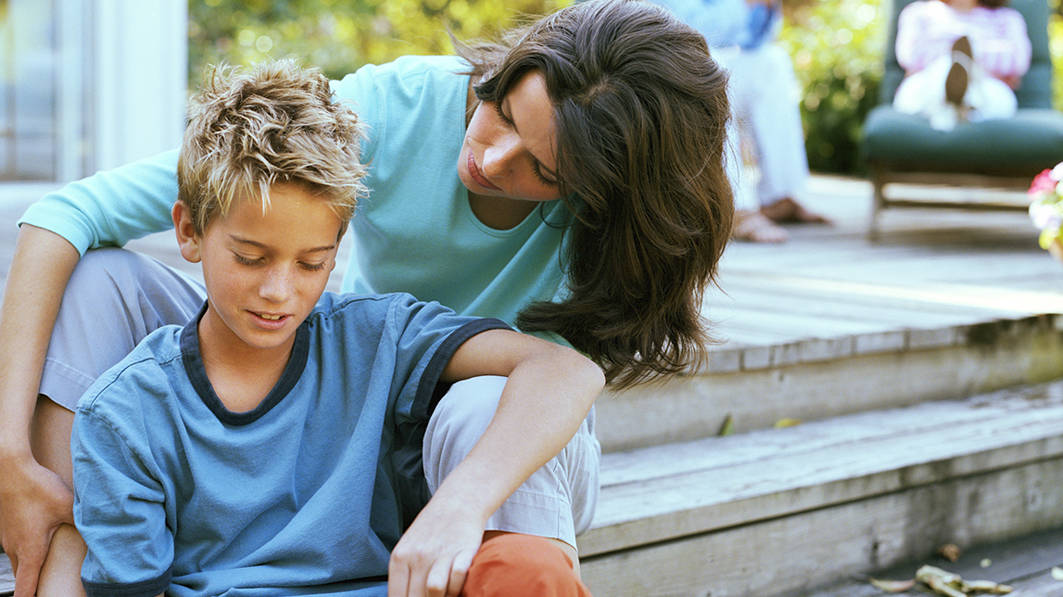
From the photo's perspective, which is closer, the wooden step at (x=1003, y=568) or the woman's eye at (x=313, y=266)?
the woman's eye at (x=313, y=266)

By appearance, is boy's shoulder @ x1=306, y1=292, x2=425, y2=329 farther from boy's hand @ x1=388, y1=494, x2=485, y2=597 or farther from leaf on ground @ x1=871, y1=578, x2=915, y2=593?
leaf on ground @ x1=871, y1=578, x2=915, y2=593

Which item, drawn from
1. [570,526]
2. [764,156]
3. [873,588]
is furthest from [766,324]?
[764,156]

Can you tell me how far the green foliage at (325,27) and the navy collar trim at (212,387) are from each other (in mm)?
6328

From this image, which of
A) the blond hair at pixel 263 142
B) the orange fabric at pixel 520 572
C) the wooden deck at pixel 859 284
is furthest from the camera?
the wooden deck at pixel 859 284

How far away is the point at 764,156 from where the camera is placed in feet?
15.9

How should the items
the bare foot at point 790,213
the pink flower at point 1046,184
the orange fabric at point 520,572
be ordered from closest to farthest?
the orange fabric at point 520,572 < the pink flower at point 1046,184 < the bare foot at point 790,213

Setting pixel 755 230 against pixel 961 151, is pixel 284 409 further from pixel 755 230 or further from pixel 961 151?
pixel 961 151

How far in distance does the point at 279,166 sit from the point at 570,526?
53 centimetres

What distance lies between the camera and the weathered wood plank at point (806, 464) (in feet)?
6.23

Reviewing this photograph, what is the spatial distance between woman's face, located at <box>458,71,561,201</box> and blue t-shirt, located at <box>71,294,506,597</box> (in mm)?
176

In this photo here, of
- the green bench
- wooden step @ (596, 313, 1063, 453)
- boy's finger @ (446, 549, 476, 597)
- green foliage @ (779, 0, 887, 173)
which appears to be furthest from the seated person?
boy's finger @ (446, 549, 476, 597)

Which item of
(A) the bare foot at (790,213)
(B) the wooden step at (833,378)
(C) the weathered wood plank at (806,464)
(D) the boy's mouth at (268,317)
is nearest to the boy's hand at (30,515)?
(D) the boy's mouth at (268,317)

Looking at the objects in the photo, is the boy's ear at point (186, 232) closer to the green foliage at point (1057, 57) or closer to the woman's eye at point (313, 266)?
the woman's eye at point (313, 266)

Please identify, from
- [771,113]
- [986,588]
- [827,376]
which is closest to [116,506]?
[986,588]
